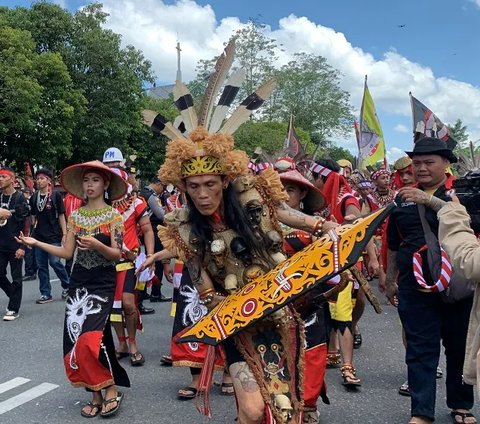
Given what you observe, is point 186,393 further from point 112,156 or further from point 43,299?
point 43,299

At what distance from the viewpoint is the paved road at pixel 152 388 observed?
4.06m

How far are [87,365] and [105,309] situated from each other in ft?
1.38

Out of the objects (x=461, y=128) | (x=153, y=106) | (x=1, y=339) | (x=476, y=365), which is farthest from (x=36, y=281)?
(x=461, y=128)

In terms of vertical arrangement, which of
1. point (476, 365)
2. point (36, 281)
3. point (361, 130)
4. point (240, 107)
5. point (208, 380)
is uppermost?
point (361, 130)

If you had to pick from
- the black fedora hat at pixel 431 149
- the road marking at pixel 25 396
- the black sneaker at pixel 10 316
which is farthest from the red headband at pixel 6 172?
the black fedora hat at pixel 431 149

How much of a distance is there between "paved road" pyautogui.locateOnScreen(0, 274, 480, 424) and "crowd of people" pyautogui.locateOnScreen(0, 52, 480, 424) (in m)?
0.15

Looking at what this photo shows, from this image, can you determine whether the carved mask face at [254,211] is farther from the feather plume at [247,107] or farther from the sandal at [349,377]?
the sandal at [349,377]

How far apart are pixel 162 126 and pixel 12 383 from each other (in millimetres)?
3017

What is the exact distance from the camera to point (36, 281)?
10.2 m

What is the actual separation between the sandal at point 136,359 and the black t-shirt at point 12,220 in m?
3.17

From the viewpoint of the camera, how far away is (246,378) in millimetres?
2625

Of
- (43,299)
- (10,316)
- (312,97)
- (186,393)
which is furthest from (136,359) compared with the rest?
(312,97)

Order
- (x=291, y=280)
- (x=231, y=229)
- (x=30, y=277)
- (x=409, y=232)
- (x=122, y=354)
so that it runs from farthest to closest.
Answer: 1. (x=30, y=277)
2. (x=122, y=354)
3. (x=409, y=232)
4. (x=231, y=229)
5. (x=291, y=280)

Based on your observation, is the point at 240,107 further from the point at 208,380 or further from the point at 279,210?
the point at 208,380
